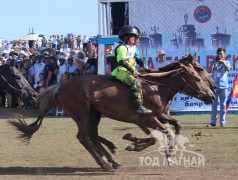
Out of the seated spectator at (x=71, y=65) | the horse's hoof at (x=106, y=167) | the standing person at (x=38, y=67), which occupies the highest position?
the seated spectator at (x=71, y=65)

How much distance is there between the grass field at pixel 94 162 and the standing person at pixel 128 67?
1.12m

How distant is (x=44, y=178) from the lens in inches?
359

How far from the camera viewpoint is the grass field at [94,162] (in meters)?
9.30

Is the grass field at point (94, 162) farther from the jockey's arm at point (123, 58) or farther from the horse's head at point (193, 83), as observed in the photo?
the jockey's arm at point (123, 58)

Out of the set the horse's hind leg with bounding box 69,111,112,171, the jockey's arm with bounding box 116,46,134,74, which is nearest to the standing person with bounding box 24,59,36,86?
the horse's hind leg with bounding box 69,111,112,171

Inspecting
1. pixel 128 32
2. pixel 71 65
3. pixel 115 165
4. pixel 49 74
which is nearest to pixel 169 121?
pixel 115 165

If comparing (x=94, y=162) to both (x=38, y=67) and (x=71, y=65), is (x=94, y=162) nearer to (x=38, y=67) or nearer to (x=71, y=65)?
(x=71, y=65)

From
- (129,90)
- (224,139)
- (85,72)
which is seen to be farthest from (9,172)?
(85,72)

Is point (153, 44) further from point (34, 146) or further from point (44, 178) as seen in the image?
point (44, 178)

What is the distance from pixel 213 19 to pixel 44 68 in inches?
235

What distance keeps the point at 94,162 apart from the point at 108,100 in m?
1.33

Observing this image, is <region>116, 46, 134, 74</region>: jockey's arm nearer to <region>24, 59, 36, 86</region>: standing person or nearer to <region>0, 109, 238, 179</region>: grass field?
<region>0, 109, 238, 179</region>: grass field

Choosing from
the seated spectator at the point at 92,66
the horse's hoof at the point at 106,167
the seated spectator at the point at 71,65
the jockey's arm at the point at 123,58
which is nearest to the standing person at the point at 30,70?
the seated spectator at the point at 71,65

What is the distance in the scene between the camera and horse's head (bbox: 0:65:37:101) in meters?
10.7
